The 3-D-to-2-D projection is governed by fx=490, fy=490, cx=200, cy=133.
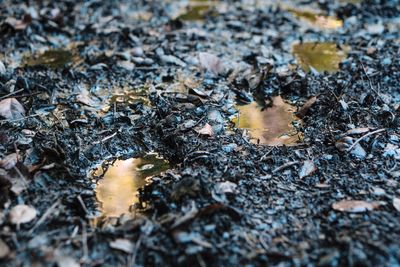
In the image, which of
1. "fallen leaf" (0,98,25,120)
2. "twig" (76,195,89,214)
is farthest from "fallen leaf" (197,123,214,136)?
"fallen leaf" (0,98,25,120)

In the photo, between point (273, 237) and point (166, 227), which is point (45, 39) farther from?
point (273, 237)

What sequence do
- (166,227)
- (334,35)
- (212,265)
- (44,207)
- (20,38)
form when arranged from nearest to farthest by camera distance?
(212,265), (166,227), (44,207), (20,38), (334,35)

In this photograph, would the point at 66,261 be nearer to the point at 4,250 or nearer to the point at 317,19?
the point at 4,250

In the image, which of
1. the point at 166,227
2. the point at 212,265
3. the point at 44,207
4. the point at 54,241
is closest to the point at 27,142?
the point at 44,207

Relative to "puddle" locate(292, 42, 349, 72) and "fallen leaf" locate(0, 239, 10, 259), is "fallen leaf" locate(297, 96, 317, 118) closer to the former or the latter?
"puddle" locate(292, 42, 349, 72)

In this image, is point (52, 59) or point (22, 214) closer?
point (22, 214)

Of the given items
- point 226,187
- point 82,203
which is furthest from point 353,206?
point 82,203
